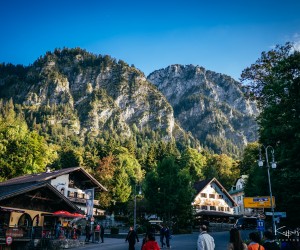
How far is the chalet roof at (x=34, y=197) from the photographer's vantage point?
24867 mm

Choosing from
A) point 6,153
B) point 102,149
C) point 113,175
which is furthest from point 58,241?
point 102,149

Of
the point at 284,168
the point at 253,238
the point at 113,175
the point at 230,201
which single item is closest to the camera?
the point at 253,238

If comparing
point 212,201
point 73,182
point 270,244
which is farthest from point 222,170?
point 270,244

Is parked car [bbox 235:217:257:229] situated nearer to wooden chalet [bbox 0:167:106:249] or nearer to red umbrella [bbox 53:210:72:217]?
wooden chalet [bbox 0:167:106:249]

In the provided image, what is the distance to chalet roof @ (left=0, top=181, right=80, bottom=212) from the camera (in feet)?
81.6

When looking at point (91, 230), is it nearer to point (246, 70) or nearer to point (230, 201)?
point (246, 70)

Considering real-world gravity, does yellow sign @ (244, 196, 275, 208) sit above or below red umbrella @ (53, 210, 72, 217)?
above

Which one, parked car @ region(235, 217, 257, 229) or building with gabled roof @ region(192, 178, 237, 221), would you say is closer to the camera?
parked car @ region(235, 217, 257, 229)

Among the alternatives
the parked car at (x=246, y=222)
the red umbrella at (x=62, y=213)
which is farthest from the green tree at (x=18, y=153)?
the parked car at (x=246, y=222)

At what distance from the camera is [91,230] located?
32688mm

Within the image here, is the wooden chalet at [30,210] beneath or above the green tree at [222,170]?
beneath

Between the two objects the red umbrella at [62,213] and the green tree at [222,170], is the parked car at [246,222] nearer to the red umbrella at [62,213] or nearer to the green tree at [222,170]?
the red umbrella at [62,213]

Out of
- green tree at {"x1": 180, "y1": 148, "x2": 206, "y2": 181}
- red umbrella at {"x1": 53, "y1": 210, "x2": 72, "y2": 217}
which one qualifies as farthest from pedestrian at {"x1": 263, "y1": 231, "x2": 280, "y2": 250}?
green tree at {"x1": 180, "y1": 148, "x2": 206, "y2": 181}

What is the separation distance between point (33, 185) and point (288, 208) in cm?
2236
